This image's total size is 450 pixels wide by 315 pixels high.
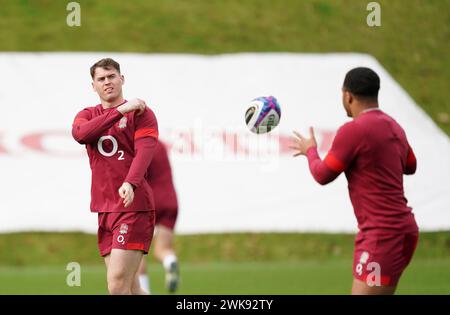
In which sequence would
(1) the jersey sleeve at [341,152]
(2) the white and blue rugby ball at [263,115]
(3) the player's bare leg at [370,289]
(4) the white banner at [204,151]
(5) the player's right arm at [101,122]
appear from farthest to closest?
(4) the white banner at [204,151], (2) the white and blue rugby ball at [263,115], (5) the player's right arm at [101,122], (1) the jersey sleeve at [341,152], (3) the player's bare leg at [370,289]

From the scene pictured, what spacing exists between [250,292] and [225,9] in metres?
11.0

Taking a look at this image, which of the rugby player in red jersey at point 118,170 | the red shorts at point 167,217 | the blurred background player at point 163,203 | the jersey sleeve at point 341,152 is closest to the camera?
the jersey sleeve at point 341,152

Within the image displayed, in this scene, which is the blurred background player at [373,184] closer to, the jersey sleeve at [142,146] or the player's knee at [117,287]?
the jersey sleeve at [142,146]

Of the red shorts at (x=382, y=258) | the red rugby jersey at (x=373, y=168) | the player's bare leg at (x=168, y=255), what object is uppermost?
the red rugby jersey at (x=373, y=168)

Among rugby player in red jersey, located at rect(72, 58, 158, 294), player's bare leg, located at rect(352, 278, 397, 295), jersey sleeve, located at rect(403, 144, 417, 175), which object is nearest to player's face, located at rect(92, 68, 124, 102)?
rugby player in red jersey, located at rect(72, 58, 158, 294)

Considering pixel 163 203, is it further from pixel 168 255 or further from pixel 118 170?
pixel 118 170

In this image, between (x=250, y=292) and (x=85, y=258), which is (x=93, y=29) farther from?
(x=250, y=292)

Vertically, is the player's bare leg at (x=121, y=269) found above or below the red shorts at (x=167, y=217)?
below

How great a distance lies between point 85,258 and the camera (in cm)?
1781

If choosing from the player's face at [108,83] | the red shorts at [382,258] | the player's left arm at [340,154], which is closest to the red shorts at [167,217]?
the player's face at [108,83]

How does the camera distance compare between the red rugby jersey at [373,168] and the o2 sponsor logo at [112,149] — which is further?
the o2 sponsor logo at [112,149]

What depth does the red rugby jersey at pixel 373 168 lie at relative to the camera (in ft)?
23.0

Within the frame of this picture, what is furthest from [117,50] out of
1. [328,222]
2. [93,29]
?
[328,222]

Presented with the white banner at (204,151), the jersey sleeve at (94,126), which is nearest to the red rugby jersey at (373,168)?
the jersey sleeve at (94,126)
